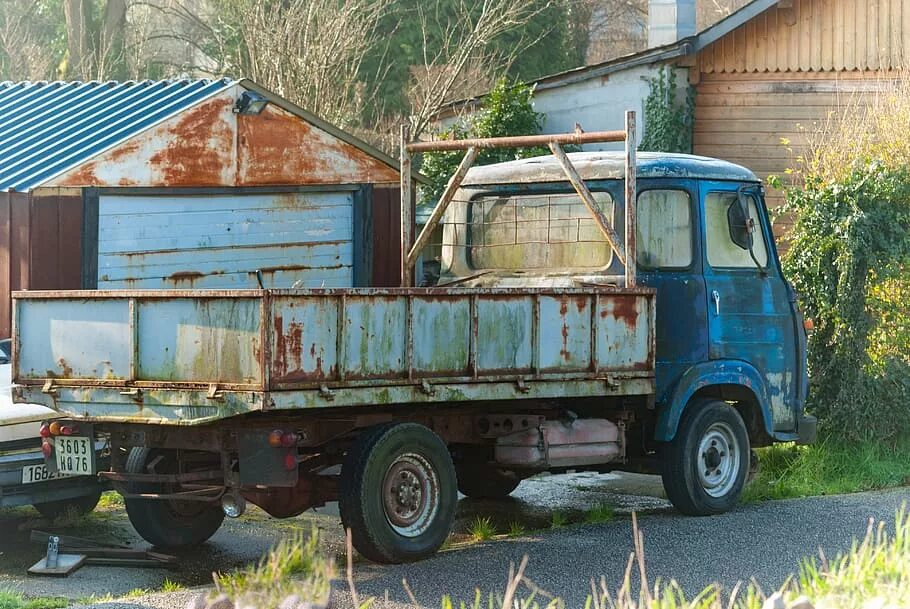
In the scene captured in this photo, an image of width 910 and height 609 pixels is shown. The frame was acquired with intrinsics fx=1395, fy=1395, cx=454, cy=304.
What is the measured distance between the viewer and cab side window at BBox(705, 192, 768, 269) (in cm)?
1003

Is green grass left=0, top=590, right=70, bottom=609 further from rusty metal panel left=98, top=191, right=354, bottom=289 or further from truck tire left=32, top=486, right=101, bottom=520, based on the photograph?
rusty metal panel left=98, top=191, right=354, bottom=289

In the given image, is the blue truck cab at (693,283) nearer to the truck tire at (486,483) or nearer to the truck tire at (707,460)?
the truck tire at (707,460)

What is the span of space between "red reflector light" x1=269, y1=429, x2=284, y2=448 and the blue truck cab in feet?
9.67

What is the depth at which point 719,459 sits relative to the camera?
33.1 ft

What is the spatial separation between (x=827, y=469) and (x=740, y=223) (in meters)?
2.67

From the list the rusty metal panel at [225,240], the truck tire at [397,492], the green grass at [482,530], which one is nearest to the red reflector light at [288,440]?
the truck tire at [397,492]

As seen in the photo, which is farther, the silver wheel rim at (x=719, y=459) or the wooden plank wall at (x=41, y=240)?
the wooden plank wall at (x=41, y=240)

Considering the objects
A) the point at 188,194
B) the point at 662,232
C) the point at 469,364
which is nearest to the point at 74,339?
the point at 469,364

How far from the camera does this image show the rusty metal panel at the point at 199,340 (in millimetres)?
7426

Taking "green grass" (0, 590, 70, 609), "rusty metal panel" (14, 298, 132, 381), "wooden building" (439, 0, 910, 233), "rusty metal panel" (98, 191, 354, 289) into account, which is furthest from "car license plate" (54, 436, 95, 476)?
"wooden building" (439, 0, 910, 233)

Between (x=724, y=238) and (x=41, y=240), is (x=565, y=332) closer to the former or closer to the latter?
(x=724, y=238)

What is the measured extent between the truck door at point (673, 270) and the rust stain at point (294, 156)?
18.6 ft

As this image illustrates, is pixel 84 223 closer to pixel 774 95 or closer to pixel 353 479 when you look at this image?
pixel 353 479

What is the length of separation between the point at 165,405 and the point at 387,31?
2222cm
